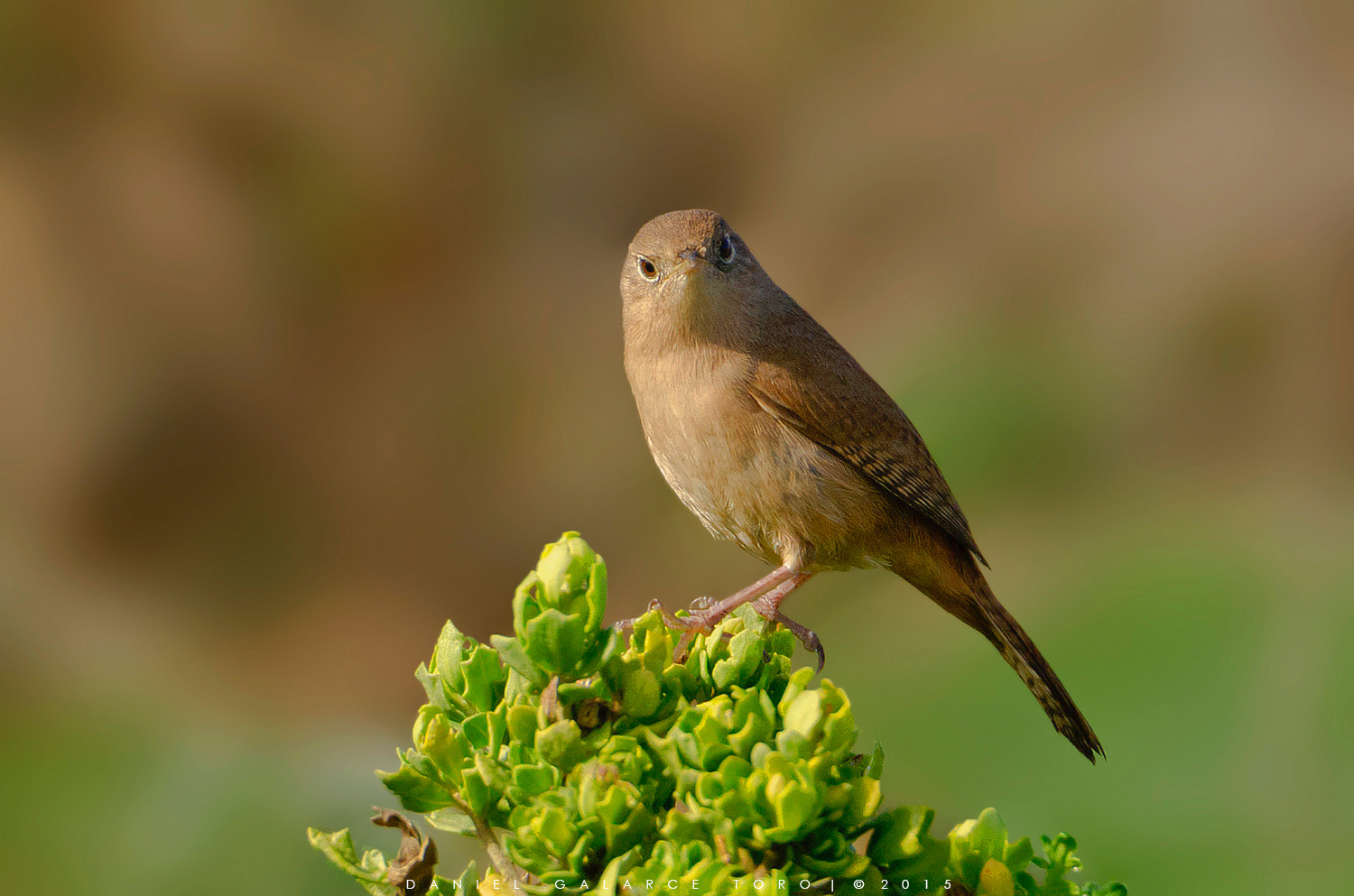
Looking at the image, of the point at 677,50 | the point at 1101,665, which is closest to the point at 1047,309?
the point at 1101,665

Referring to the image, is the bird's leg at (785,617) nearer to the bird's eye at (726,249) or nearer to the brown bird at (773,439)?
the brown bird at (773,439)

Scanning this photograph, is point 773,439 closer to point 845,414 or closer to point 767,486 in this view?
point 767,486

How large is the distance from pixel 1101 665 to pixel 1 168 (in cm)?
484

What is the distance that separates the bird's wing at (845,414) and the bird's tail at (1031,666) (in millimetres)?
190

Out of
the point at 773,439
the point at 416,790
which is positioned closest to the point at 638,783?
the point at 416,790

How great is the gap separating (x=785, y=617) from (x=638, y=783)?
122 centimetres

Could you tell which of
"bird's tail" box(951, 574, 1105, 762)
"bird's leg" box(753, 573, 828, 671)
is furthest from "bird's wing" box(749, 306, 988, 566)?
"bird's leg" box(753, 573, 828, 671)

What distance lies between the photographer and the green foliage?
1173mm

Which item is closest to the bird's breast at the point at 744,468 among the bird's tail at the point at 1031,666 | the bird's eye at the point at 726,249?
the bird's eye at the point at 726,249

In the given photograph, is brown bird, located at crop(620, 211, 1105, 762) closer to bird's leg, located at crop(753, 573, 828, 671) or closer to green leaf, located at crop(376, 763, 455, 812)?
bird's leg, located at crop(753, 573, 828, 671)

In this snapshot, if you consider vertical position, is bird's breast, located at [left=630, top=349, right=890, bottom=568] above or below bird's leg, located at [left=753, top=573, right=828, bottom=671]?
above

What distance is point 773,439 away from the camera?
2516 millimetres

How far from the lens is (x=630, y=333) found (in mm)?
2725

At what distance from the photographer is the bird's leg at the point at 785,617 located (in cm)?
212
